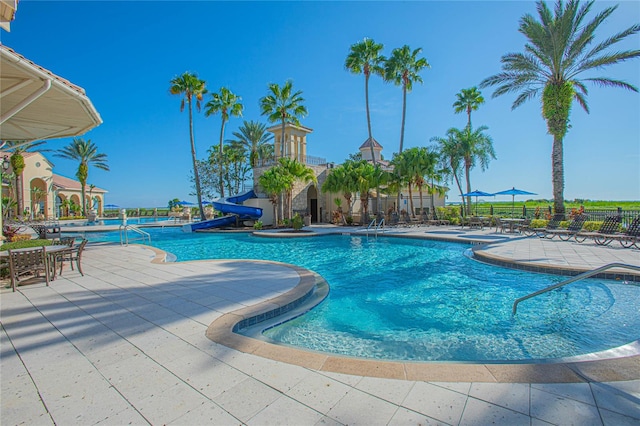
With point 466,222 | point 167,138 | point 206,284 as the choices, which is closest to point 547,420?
point 206,284

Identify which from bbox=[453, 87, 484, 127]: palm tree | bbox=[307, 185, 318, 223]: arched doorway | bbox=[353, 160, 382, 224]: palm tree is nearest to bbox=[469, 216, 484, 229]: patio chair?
bbox=[353, 160, 382, 224]: palm tree

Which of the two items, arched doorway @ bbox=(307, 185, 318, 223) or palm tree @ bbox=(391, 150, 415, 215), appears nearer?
palm tree @ bbox=(391, 150, 415, 215)

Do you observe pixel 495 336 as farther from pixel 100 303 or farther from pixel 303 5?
pixel 303 5

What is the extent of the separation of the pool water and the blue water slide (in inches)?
543

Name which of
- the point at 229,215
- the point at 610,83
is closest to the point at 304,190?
the point at 229,215

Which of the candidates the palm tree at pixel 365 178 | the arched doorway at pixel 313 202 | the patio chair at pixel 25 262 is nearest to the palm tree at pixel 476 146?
the palm tree at pixel 365 178

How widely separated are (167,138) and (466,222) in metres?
31.3

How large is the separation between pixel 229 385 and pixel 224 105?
28604mm

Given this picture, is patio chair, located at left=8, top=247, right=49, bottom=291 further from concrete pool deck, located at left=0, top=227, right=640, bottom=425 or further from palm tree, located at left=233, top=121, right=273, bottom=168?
palm tree, located at left=233, top=121, right=273, bottom=168

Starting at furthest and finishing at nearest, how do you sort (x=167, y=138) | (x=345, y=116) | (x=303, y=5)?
1. (x=167, y=138)
2. (x=345, y=116)
3. (x=303, y=5)

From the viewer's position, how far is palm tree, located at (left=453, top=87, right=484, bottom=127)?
94.1 feet

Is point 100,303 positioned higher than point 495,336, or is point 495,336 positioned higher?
point 100,303

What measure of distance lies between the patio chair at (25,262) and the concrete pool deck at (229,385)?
194 centimetres

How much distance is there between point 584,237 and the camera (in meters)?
12.5
